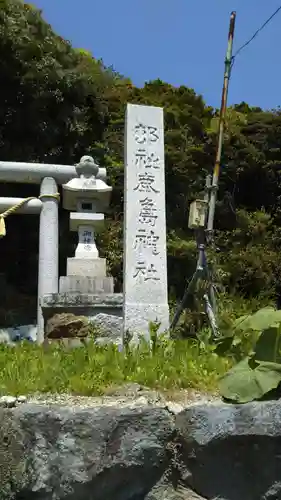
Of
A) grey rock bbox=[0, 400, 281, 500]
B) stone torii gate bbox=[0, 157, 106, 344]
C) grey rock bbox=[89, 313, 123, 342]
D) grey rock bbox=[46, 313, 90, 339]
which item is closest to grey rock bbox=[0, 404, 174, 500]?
grey rock bbox=[0, 400, 281, 500]

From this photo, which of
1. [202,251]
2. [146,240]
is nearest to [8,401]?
[146,240]

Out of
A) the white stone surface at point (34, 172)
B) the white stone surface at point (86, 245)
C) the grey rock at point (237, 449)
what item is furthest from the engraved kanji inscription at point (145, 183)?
the grey rock at point (237, 449)

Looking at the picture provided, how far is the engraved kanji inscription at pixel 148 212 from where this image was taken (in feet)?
18.4

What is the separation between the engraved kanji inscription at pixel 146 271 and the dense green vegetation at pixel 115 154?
557 cm

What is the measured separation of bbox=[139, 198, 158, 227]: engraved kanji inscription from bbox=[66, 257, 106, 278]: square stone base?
1464mm

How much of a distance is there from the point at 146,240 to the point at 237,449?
3.20 metres

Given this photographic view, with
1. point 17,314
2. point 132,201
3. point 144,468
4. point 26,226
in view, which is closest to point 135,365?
point 144,468

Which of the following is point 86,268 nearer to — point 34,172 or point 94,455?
point 34,172

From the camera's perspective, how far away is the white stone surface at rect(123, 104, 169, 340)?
514 cm

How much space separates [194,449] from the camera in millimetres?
2557

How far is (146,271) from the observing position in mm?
5367

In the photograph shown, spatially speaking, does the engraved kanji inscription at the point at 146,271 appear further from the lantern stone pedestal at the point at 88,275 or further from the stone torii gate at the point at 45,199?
the stone torii gate at the point at 45,199

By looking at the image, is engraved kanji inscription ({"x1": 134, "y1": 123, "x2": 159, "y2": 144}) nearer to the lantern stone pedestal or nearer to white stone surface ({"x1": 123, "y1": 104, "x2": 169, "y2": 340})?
white stone surface ({"x1": 123, "y1": 104, "x2": 169, "y2": 340})

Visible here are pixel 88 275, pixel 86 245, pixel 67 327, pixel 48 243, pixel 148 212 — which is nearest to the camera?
pixel 148 212
